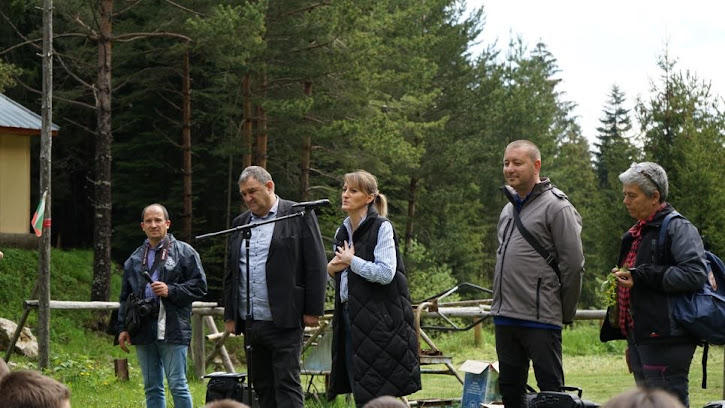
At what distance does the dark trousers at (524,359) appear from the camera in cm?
588

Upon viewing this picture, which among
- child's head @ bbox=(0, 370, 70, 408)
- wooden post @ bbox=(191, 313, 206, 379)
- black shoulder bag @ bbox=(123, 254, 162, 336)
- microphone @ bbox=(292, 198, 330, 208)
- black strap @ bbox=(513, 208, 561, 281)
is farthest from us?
wooden post @ bbox=(191, 313, 206, 379)

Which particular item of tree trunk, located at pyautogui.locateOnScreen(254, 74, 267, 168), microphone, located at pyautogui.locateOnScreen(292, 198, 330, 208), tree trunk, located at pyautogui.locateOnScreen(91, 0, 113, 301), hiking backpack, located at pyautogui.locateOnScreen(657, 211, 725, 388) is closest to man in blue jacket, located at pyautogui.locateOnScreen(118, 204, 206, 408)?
microphone, located at pyautogui.locateOnScreen(292, 198, 330, 208)

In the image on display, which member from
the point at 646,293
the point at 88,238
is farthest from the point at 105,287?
the point at 646,293

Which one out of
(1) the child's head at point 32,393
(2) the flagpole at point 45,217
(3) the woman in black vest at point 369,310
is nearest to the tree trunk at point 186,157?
(2) the flagpole at point 45,217

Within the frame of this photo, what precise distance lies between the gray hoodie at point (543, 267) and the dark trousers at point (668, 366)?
0.54m

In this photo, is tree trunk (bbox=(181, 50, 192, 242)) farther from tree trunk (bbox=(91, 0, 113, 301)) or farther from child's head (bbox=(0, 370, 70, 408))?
child's head (bbox=(0, 370, 70, 408))

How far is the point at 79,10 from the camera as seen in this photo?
70.3 ft

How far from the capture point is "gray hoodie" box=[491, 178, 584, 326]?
5.89m

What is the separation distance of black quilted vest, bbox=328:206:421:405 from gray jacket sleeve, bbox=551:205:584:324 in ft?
3.21

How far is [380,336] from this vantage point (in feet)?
20.5

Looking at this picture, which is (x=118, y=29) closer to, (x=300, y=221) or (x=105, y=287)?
(x=105, y=287)

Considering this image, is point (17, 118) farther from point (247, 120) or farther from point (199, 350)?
point (199, 350)

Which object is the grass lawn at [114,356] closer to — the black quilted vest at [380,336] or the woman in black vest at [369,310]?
the woman in black vest at [369,310]

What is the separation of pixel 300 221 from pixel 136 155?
83.3 feet
